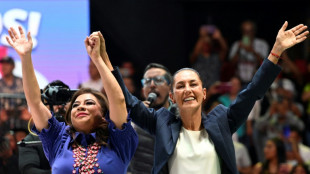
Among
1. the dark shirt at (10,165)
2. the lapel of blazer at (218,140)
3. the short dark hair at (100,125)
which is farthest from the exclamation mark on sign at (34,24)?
the lapel of blazer at (218,140)

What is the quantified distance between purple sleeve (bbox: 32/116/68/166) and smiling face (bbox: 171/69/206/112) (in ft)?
2.23

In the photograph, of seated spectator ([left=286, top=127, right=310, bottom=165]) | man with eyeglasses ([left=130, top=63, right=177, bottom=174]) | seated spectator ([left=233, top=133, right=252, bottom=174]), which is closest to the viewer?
man with eyeglasses ([left=130, top=63, right=177, bottom=174])

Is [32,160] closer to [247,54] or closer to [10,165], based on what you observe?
[10,165]

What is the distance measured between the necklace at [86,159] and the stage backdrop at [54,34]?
12.7ft

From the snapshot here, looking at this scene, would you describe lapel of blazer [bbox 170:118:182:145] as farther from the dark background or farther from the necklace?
the dark background

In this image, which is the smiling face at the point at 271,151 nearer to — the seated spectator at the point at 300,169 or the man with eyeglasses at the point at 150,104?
the seated spectator at the point at 300,169

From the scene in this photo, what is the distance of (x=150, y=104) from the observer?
14.5 feet

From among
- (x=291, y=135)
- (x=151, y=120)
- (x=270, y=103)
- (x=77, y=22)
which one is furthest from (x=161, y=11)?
(x=151, y=120)

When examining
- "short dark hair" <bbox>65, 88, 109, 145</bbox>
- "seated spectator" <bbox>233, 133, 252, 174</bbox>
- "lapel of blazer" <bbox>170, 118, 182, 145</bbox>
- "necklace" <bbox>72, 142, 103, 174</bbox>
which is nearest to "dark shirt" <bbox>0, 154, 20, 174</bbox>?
"short dark hair" <bbox>65, 88, 109, 145</bbox>

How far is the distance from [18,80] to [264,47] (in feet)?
11.0

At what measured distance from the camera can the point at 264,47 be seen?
851cm

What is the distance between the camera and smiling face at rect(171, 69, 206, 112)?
139 inches

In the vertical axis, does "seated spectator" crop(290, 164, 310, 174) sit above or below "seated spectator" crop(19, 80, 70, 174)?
below

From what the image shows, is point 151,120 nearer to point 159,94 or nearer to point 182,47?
point 159,94
